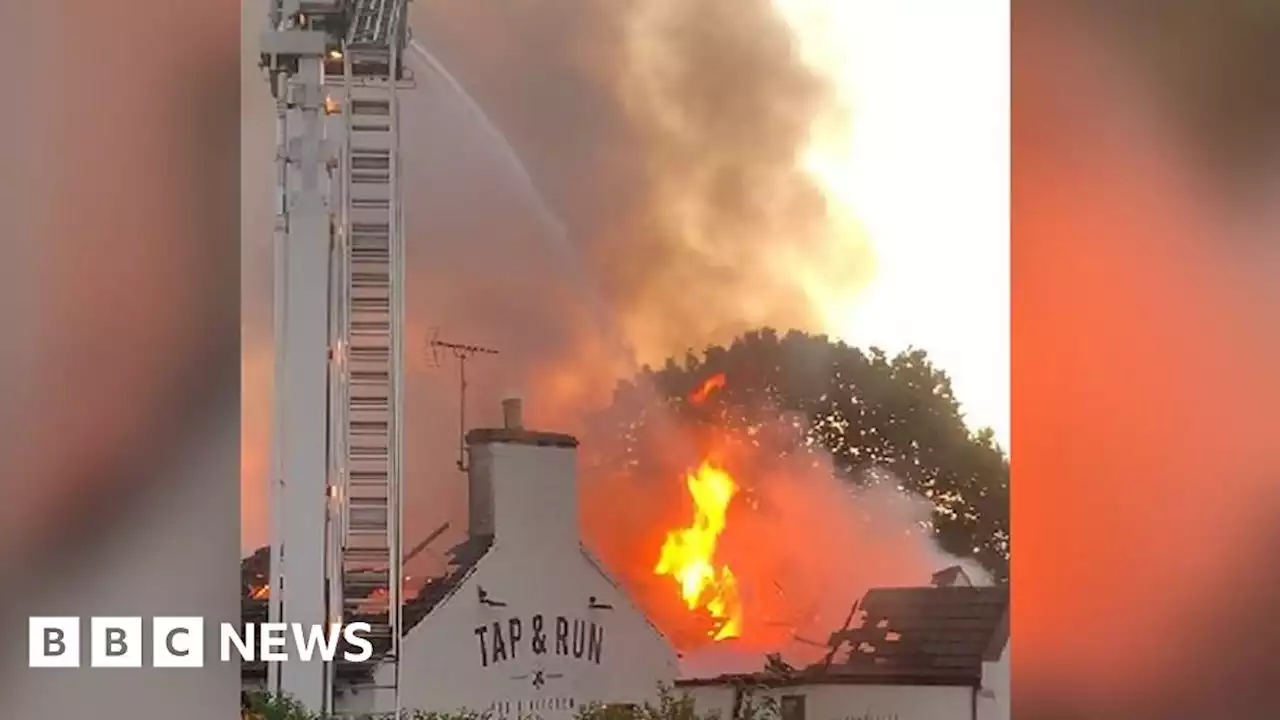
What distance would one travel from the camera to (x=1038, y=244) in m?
1.45

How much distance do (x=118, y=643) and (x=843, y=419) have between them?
847 millimetres

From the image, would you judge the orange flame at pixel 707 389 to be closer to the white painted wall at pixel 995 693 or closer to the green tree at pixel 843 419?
the green tree at pixel 843 419

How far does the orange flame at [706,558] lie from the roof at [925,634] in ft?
0.43

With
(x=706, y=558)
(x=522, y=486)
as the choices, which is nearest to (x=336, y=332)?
(x=522, y=486)

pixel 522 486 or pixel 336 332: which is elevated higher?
pixel 336 332

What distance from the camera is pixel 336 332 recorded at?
1318mm

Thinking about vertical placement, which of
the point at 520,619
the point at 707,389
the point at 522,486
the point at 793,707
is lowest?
the point at 793,707

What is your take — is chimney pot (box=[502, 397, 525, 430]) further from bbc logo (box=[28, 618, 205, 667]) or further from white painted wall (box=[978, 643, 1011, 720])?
white painted wall (box=[978, 643, 1011, 720])

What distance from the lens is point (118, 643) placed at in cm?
132

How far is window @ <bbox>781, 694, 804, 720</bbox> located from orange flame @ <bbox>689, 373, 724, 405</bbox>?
35 cm

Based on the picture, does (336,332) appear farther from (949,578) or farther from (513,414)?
(949,578)

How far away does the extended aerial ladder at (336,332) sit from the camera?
131cm

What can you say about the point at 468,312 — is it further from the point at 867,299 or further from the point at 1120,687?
the point at 1120,687

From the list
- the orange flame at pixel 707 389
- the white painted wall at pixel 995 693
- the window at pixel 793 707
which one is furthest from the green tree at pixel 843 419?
the window at pixel 793 707
